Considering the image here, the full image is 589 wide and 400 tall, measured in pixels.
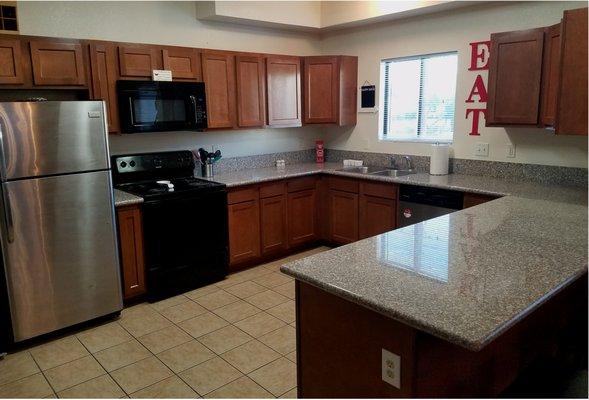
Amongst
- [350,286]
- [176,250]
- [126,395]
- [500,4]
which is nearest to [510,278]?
[350,286]

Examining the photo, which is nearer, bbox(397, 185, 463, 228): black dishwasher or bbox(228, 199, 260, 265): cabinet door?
bbox(397, 185, 463, 228): black dishwasher

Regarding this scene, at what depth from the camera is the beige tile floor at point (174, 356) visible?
2480 mm

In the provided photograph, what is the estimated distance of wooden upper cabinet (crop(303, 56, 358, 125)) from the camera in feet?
15.6

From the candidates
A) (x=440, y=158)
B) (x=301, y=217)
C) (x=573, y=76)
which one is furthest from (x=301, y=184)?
(x=573, y=76)

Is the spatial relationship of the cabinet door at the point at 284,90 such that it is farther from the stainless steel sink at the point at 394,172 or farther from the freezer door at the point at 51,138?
the freezer door at the point at 51,138

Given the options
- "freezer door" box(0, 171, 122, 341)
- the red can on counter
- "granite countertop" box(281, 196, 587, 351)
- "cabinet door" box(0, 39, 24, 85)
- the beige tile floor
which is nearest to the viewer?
"granite countertop" box(281, 196, 587, 351)

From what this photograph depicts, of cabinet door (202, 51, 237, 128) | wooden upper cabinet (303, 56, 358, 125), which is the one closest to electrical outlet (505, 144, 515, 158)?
wooden upper cabinet (303, 56, 358, 125)

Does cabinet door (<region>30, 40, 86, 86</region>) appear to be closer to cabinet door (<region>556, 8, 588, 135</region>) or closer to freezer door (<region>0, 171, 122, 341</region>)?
freezer door (<region>0, 171, 122, 341</region>)

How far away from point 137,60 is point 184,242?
5.01 ft

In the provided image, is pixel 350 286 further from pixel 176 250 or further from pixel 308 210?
pixel 308 210

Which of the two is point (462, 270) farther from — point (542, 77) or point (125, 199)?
point (125, 199)

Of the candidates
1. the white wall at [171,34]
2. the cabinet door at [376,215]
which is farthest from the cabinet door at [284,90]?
the cabinet door at [376,215]

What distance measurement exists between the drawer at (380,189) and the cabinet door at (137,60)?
7.10 ft

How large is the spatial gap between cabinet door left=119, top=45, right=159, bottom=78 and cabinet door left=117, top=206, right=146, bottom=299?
1.12 meters
